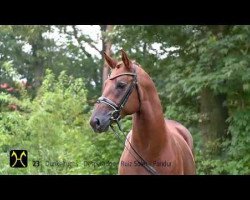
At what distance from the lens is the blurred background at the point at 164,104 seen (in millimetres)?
4098

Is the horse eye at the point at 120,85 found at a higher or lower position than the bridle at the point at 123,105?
higher

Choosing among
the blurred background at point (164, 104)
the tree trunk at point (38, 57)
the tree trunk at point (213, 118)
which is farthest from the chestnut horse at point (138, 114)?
the tree trunk at point (38, 57)

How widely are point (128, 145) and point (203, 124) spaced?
8.40 ft

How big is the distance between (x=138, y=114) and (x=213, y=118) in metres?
2.67

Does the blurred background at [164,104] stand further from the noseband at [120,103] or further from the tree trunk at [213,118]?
the noseband at [120,103]

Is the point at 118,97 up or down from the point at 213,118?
up

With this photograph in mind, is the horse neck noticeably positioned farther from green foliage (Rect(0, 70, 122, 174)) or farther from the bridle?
green foliage (Rect(0, 70, 122, 174))

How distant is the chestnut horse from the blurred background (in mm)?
1203

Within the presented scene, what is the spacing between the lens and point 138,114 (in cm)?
239

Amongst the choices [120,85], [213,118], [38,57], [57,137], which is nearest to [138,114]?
[120,85]

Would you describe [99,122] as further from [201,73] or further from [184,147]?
[201,73]

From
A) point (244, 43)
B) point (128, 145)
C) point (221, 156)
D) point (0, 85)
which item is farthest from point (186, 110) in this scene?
point (128, 145)

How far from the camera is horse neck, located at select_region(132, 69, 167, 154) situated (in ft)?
7.75

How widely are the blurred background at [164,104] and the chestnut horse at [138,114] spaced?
120 centimetres
